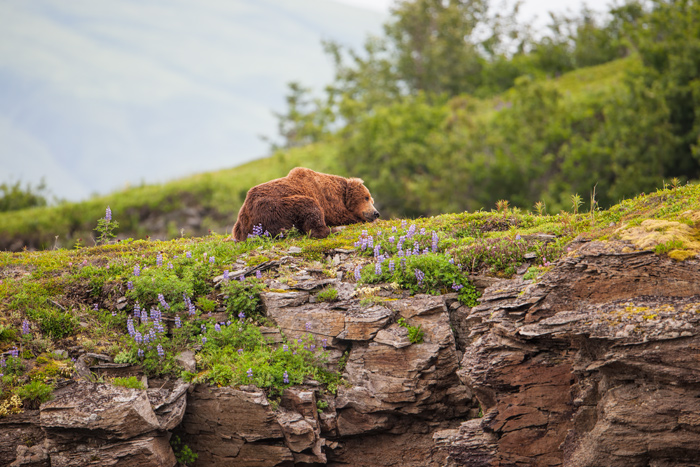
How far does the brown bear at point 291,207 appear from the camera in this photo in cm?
1019

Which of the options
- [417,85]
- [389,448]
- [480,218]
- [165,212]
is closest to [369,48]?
[417,85]

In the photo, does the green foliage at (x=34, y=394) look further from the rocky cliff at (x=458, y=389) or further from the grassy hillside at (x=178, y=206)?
the grassy hillside at (x=178, y=206)

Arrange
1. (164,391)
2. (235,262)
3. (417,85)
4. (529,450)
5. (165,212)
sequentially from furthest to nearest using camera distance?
(417,85), (165,212), (235,262), (164,391), (529,450)

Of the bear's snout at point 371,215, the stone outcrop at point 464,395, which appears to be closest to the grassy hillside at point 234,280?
the stone outcrop at point 464,395

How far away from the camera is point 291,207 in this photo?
10.3m

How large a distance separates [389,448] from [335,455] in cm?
68

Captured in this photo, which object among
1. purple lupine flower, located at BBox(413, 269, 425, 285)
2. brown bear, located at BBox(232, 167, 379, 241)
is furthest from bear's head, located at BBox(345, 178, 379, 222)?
purple lupine flower, located at BBox(413, 269, 425, 285)

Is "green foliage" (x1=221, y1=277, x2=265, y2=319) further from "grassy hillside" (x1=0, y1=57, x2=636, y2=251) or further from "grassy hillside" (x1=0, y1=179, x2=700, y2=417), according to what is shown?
"grassy hillside" (x1=0, y1=57, x2=636, y2=251)

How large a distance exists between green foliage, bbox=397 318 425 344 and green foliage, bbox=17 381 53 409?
13.9 feet

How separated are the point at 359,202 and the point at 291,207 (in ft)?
6.26

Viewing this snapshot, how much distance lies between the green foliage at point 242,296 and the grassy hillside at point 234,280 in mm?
20

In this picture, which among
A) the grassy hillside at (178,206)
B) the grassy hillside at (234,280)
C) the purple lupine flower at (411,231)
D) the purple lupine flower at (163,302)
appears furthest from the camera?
the grassy hillside at (178,206)

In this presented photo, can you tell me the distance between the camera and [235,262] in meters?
9.62

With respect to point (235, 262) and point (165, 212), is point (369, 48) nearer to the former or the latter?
point (165, 212)
